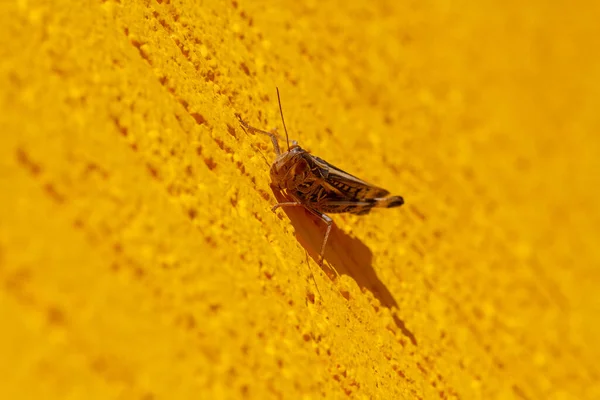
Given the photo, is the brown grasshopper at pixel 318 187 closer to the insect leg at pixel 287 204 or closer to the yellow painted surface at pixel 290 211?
the insect leg at pixel 287 204

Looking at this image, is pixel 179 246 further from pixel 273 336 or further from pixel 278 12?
pixel 278 12

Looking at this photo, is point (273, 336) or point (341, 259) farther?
point (341, 259)

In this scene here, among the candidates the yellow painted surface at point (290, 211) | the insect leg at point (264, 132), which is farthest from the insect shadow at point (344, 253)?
the insect leg at point (264, 132)

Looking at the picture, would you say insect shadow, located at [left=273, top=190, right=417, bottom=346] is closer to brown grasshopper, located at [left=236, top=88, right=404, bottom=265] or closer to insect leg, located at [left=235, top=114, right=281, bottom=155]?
brown grasshopper, located at [left=236, top=88, right=404, bottom=265]

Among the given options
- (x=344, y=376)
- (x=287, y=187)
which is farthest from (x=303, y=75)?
(x=344, y=376)

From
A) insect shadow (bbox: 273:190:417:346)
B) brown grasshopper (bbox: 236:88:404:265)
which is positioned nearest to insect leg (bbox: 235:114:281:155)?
brown grasshopper (bbox: 236:88:404:265)

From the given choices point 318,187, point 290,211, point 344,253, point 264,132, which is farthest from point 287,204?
point 344,253
